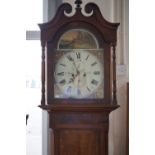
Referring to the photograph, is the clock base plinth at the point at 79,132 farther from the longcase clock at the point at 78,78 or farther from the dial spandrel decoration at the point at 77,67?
the dial spandrel decoration at the point at 77,67

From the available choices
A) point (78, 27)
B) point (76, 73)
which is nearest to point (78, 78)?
point (76, 73)

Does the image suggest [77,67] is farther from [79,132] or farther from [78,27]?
[79,132]

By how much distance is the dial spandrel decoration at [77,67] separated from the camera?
1.36m

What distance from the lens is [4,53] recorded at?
1.72ft

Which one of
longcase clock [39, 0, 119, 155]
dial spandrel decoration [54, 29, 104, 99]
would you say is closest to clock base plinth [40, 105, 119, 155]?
longcase clock [39, 0, 119, 155]

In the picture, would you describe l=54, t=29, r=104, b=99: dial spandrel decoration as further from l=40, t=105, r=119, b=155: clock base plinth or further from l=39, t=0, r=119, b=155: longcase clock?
l=40, t=105, r=119, b=155: clock base plinth

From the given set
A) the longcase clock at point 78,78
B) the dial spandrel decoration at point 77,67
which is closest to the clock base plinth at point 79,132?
the longcase clock at point 78,78

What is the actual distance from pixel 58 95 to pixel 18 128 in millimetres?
827

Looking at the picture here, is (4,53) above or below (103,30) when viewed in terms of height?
below

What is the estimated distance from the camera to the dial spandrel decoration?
136cm
